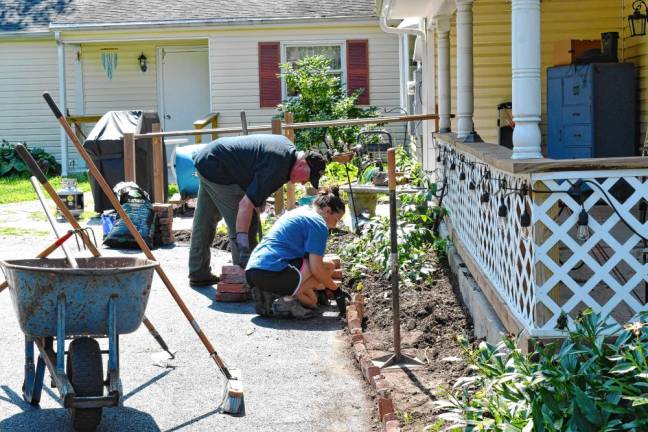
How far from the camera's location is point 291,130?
1345cm

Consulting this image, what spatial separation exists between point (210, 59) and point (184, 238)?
31.2 feet

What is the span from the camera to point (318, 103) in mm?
20234

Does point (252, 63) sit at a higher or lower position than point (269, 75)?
higher

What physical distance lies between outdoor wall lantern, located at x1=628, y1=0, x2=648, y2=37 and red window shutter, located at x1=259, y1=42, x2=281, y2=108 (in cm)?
1211

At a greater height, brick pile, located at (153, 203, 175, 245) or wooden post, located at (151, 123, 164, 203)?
wooden post, located at (151, 123, 164, 203)

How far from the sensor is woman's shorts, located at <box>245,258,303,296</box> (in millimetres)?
8406

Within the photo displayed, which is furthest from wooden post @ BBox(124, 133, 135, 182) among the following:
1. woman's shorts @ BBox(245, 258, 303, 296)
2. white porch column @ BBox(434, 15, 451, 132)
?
woman's shorts @ BBox(245, 258, 303, 296)

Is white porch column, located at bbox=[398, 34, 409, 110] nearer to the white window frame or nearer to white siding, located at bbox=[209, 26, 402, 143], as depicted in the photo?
white siding, located at bbox=[209, 26, 402, 143]

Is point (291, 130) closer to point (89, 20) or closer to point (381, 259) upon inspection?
point (381, 259)

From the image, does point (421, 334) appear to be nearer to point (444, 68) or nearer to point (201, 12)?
point (444, 68)

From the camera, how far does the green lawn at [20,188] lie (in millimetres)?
18734

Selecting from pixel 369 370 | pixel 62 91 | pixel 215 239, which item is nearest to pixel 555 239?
pixel 369 370

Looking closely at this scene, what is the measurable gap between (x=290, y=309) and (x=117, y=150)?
7.78 metres

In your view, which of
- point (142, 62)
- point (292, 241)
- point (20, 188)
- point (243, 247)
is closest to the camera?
point (292, 241)
